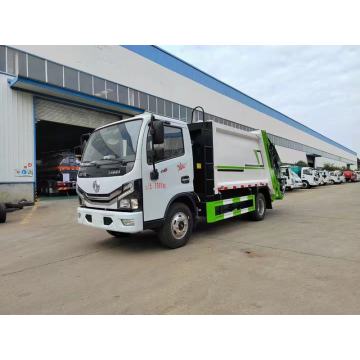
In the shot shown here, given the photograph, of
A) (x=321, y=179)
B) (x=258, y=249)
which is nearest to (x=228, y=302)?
(x=258, y=249)

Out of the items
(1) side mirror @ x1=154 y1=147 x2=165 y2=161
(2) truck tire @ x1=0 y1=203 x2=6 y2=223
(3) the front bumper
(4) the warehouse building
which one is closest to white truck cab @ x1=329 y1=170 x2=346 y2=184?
(4) the warehouse building

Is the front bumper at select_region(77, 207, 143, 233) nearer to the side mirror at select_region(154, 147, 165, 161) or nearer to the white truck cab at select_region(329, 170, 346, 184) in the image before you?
the side mirror at select_region(154, 147, 165, 161)

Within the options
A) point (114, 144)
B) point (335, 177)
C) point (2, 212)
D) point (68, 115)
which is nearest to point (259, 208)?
point (114, 144)

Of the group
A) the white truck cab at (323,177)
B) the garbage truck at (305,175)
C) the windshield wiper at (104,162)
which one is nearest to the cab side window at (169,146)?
the windshield wiper at (104,162)

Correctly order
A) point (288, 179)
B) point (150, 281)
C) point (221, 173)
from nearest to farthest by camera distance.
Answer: point (150, 281), point (221, 173), point (288, 179)

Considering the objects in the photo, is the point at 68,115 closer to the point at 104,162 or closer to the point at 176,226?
the point at 104,162

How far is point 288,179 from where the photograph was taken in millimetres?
21281

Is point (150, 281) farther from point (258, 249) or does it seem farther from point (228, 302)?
point (258, 249)

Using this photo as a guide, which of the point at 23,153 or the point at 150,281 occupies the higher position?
the point at 23,153

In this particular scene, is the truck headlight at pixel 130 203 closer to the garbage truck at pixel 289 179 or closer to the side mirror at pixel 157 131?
the side mirror at pixel 157 131

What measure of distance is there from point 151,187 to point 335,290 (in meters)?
→ 3.06

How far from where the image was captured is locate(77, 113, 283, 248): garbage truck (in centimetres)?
485

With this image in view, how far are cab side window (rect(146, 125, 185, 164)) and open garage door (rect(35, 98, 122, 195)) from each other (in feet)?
28.7

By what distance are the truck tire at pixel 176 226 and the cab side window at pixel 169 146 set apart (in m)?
0.97
